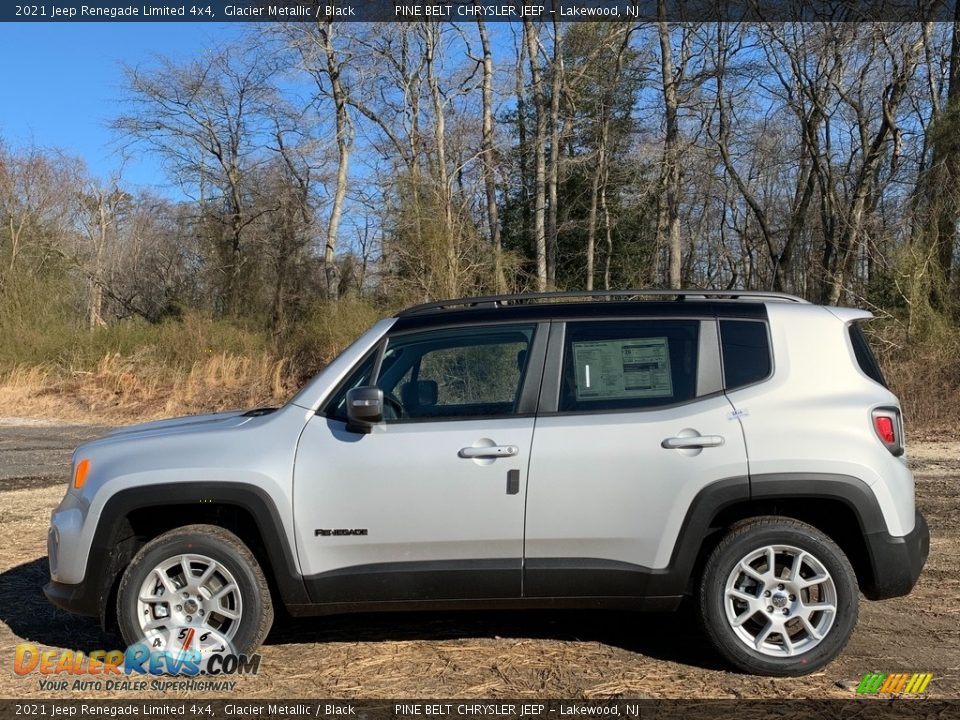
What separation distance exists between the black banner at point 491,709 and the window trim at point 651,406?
54.5 inches

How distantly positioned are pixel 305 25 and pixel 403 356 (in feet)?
77.0

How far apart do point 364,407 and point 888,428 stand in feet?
8.58

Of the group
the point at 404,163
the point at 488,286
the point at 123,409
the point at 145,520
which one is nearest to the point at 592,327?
the point at 145,520

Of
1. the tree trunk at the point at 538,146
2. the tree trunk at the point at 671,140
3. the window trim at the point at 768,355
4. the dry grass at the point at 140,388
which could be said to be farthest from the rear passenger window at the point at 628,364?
the tree trunk at the point at 671,140

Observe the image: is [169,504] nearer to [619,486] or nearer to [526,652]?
[526,652]

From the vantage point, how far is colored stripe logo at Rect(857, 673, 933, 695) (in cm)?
426

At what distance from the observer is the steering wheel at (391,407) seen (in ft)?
15.2

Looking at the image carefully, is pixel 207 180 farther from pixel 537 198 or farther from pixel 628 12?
pixel 628 12

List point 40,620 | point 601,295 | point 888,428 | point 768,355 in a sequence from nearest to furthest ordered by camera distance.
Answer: point 888,428
point 768,355
point 601,295
point 40,620

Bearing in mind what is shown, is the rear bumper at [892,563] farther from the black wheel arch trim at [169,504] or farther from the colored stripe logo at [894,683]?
the black wheel arch trim at [169,504]

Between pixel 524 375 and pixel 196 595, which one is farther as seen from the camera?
pixel 524 375

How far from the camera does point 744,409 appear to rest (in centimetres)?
448

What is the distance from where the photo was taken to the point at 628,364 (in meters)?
4.68

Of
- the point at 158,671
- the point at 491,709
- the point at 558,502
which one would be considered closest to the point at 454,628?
the point at 491,709
